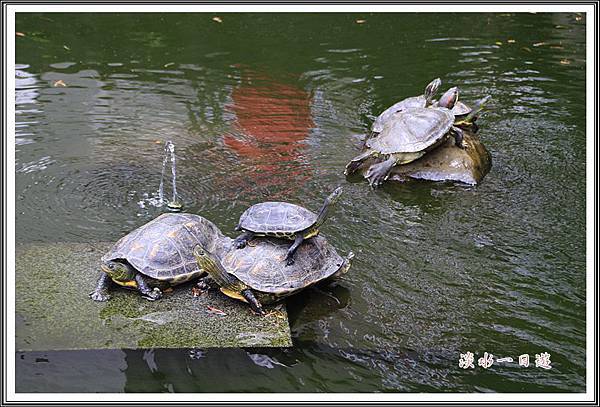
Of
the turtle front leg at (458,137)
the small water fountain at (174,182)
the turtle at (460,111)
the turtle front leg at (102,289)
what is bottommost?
the turtle front leg at (102,289)

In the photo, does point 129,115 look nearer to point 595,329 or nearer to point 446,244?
point 446,244

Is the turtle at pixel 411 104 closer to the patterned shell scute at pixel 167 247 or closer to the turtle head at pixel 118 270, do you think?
the patterned shell scute at pixel 167 247

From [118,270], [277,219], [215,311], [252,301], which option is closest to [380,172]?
[277,219]

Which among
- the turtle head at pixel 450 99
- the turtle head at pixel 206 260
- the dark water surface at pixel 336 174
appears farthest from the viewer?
the turtle head at pixel 450 99

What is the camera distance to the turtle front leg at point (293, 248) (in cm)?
538

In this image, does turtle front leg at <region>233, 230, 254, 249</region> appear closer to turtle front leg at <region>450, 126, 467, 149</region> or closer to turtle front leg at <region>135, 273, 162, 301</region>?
turtle front leg at <region>135, 273, 162, 301</region>

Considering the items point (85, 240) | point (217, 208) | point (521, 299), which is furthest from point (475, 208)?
point (85, 240)

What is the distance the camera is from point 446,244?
21.5ft

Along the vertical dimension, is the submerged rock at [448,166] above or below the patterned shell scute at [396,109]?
below

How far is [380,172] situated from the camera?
8.05m

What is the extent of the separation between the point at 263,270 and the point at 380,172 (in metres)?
3.22

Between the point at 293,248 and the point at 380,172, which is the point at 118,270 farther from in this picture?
the point at 380,172

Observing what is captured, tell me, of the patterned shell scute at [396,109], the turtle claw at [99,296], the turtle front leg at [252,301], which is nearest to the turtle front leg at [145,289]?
the turtle claw at [99,296]

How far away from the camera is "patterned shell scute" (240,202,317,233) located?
5.41 m
